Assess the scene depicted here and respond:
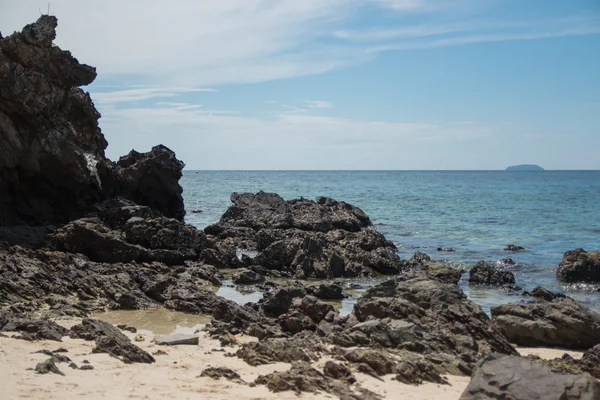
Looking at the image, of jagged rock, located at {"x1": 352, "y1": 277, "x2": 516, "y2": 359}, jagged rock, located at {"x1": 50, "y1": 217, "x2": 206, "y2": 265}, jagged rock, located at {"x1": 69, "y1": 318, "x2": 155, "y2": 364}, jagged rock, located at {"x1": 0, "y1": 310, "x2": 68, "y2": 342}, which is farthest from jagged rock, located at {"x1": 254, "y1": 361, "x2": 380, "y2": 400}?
jagged rock, located at {"x1": 50, "y1": 217, "x2": 206, "y2": 265}

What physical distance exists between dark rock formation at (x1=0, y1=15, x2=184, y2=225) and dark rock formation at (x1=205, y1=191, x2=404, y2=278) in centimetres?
724

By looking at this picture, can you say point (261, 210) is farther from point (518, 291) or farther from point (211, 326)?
point (211, 326)

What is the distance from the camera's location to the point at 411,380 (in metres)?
9.95

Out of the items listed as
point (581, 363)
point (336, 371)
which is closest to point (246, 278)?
point (336, 371)

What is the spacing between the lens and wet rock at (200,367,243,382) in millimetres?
9398

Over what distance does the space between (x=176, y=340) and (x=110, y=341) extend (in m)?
1.48

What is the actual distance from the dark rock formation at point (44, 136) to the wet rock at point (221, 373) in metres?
18.2

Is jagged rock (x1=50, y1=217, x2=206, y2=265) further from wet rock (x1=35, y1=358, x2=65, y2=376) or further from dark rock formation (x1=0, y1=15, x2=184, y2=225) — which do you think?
wet rock (x1=35, y1=358, x2=65, y2=376)

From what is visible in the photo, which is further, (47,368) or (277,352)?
(277,352)

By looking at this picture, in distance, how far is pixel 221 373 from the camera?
376 inches

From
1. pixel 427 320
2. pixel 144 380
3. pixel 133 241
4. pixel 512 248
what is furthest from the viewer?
pixel 512 248

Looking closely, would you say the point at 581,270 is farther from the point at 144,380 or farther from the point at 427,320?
the point at 144,380

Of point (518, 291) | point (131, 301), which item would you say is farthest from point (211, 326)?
point (518, 291)

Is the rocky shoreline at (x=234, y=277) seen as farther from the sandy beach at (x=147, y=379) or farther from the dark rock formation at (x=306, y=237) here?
the sandy beach at (x=147, y=379)
